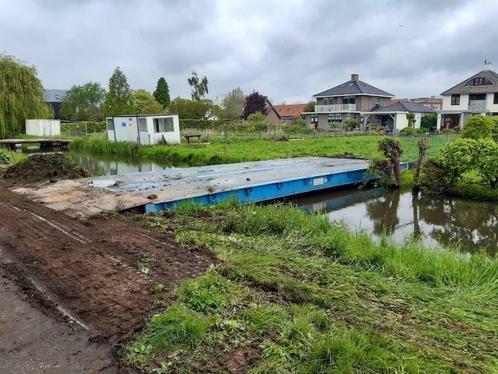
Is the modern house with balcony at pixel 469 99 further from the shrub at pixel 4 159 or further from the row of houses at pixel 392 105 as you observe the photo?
the shrub at pixel 4 159

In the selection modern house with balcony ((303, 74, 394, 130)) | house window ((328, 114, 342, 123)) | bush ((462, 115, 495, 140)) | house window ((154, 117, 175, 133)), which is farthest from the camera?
house window ((328, 114, 342, 123))

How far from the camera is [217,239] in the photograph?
542 cm

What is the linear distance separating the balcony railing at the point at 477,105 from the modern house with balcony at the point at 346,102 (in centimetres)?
926

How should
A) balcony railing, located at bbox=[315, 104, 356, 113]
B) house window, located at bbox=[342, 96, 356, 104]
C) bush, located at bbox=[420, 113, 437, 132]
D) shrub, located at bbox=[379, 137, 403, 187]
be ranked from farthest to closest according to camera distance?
house window, located at bbox=[342, 96, 356, 104]
balcony railing, located at bbox=[315, 104, 356, 113]
bush, located at bbox=[420, 113, 437, 132]
shrub, located at bbox=[379, 137, 403, 187]

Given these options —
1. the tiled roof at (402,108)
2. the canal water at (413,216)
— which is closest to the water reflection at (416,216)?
the canal water at (413,216)

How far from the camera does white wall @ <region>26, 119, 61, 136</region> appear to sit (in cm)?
2850

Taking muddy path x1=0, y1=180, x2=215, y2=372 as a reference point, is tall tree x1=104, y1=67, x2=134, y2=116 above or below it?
above

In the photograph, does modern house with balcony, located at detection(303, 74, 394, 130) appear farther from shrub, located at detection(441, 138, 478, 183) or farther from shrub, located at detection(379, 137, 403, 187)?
shrub, located at detection(441, 138, 478, 183)

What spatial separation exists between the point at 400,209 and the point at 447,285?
6.16 metres

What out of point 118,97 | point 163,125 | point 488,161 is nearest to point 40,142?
point 163,125

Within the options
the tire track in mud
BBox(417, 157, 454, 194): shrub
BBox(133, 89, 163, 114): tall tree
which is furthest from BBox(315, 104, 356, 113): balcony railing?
the tire track in mud

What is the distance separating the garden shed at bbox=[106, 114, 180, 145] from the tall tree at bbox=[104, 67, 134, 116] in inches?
478

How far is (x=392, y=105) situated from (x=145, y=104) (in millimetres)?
27592

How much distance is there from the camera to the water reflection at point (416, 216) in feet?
25.4
